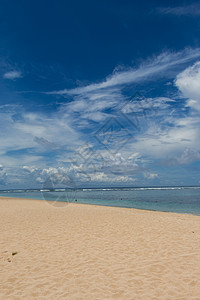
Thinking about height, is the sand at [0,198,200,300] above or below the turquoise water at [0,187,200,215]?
above

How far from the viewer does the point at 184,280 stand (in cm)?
668

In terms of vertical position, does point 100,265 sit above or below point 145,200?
above

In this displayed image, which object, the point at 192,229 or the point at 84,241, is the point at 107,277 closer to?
the point at 84,241

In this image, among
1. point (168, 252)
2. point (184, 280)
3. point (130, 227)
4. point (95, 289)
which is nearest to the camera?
point (95, 289)

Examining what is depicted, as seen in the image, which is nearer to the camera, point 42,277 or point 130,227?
point 42,277

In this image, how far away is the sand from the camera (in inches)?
241

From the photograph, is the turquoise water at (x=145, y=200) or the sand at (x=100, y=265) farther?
the turquoise water at (x=145, y=200)

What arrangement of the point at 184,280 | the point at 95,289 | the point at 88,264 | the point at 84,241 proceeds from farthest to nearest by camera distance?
the point at 84,241, the point at 88,264, the point at 184,280, the point at 95,289

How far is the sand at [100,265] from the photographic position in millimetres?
6109

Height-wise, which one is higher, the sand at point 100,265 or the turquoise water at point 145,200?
the sand at point 100,265

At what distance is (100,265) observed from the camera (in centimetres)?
799

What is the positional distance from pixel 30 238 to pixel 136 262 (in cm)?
627

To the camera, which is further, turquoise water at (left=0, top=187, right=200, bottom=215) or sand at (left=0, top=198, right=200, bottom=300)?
turquoise water at (left=0, top=187, right=200, bottom=215)

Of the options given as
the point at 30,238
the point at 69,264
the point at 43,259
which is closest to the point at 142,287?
the point at 69,264
